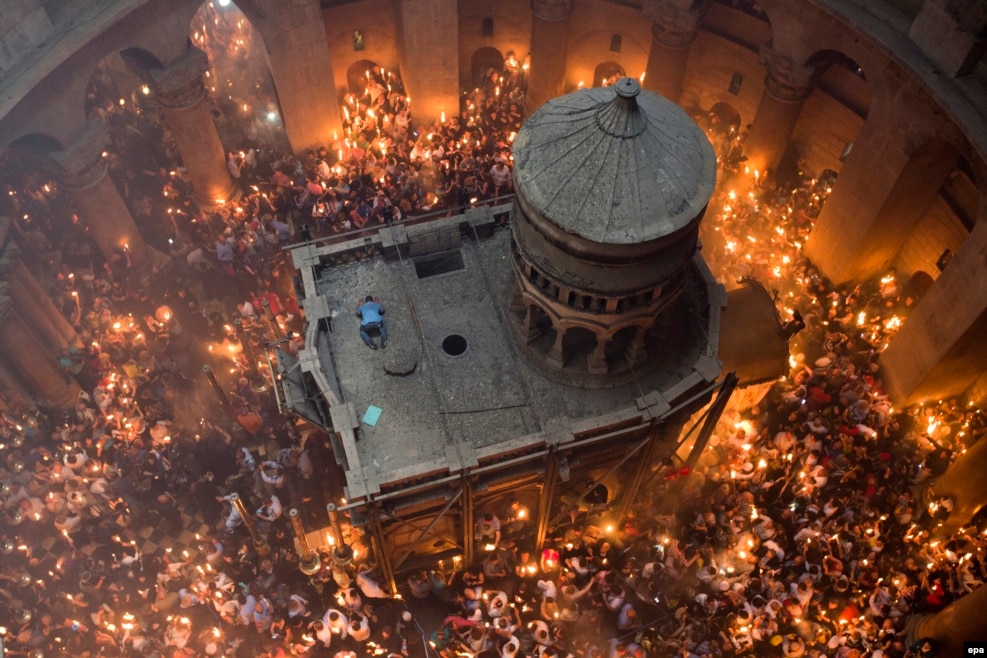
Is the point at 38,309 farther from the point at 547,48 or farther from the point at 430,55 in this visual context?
the point at 547,48

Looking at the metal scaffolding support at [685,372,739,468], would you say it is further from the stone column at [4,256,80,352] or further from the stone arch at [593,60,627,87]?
the stone column at [4,256,80,352]

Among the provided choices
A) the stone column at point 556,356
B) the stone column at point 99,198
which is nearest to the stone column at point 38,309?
the stone column at point 99,198

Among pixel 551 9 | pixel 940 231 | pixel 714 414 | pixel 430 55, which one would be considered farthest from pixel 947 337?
pixel 430 55

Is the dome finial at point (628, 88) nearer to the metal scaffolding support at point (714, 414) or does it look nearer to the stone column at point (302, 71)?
the metal scaffolding support at point (714, 414)

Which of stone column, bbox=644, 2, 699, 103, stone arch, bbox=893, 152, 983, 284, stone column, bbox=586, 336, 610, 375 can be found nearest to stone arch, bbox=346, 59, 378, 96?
stone column, bbox=644, 2, 699, 103

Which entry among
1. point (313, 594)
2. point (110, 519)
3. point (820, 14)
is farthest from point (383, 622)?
point (820, 14)

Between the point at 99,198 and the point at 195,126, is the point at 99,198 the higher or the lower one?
the lower one

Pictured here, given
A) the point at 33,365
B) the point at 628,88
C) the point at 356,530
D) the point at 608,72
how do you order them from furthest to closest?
the point at 608,72
the point at 33,365
the point at 356,530
the point at 628,88
